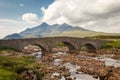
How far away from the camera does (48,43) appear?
420 ft

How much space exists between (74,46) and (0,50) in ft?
176

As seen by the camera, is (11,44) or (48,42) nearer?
(11,44)

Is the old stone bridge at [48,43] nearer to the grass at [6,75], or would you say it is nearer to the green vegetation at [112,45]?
the green vegetation at [112,45]

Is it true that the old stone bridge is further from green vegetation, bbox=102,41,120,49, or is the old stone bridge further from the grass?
the grass

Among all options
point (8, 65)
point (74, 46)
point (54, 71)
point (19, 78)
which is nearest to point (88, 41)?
point (74, 46)

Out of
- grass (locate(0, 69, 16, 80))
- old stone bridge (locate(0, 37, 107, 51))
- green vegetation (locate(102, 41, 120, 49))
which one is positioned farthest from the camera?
green vegetation (locate(102, 41, 120, 49))

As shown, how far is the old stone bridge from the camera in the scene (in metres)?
110

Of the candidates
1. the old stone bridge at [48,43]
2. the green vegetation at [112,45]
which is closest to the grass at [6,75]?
the old stone bridge at [48,43]

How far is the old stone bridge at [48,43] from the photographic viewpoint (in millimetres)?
109938

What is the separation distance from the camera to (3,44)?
10712cm

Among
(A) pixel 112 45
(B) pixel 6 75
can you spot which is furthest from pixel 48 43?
(B) pixel 6 75

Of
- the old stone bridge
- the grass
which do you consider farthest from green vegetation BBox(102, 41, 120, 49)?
the grass

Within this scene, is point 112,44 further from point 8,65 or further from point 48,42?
point 8,65

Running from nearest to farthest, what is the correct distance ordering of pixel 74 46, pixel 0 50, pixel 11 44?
pixel 0 50, pixel 11 44, pixel 74 46
